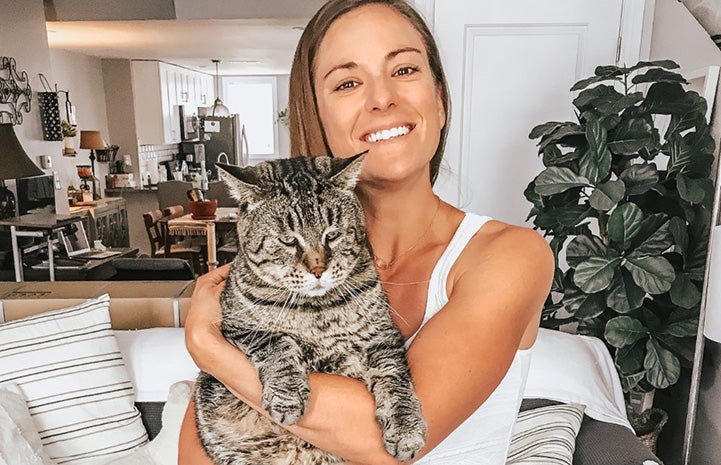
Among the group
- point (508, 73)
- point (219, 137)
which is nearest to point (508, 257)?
point (508, 73)

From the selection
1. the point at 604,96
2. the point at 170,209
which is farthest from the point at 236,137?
the point at 604,96

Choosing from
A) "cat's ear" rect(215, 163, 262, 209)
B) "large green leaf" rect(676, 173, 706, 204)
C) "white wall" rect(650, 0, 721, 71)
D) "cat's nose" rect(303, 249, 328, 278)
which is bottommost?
"cat's nose" rect(303, 249, 328, 278)

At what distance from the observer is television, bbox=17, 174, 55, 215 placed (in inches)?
174

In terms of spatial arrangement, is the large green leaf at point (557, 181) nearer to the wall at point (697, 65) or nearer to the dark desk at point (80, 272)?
the wall at point (697, 65)

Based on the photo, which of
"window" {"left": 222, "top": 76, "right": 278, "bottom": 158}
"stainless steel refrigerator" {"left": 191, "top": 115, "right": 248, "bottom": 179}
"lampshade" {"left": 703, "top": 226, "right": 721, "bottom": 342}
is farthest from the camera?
"window" {"left": 222, "top": 76, "right": 278, "bottom": 158}

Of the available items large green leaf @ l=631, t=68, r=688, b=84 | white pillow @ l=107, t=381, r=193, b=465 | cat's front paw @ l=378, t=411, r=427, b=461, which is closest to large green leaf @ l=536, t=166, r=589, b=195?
large green leaf @ l=631, t=68, r=688, b=84

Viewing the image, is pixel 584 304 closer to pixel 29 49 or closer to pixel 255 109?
pixel 29 49

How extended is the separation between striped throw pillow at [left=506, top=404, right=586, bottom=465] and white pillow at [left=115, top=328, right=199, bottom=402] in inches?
51.2

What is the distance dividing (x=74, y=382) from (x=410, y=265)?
5.40 ft

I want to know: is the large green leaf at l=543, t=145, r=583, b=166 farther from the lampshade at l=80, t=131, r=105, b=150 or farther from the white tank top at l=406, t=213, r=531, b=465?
the lampshade at l=80, t=131, r=105, b=150

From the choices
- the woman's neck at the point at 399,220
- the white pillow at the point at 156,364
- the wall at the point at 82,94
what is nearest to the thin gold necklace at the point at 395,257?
the woman's neck at the point at 399,220

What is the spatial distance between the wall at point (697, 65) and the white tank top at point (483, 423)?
1.47m

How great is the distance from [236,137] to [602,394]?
879 centimetres

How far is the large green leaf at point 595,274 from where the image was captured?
5.99 feet
